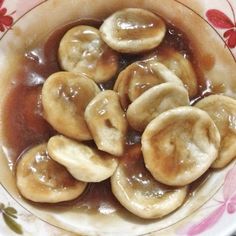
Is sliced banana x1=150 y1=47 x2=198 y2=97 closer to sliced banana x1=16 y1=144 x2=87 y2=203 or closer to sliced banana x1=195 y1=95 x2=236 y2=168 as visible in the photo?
sliced banana x1=195 y1=95 x2=236 y2=168

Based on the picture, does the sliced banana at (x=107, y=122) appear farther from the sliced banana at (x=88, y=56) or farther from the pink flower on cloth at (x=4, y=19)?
the pink flower on cloth at (x=4, y=19)

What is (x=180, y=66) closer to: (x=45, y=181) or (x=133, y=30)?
(x=133, y=30)

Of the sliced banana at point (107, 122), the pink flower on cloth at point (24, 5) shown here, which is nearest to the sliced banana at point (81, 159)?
the sliced banana at point (107, 122)

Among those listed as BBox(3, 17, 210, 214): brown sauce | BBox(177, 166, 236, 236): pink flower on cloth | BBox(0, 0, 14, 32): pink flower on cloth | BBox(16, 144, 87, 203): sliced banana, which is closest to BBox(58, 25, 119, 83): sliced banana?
BBox(3, 17, 210, 214): brown sauce

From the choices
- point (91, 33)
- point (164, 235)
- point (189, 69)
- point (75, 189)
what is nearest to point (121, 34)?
point (91, 33)

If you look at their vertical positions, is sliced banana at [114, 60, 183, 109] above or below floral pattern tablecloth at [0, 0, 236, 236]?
above

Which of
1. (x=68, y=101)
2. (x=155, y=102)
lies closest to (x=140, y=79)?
(x=155, y=102)
